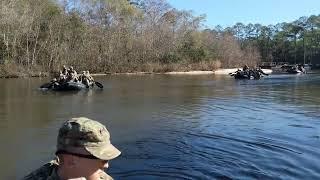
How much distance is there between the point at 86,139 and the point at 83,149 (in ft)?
0.19

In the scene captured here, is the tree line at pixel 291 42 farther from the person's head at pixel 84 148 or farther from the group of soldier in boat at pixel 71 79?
the person's head at pixel 84 148

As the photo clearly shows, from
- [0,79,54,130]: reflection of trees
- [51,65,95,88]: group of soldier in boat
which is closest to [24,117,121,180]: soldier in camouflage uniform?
[0,79,54,130]: reflection of trees

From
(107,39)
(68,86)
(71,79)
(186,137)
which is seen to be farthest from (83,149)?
(107,39)

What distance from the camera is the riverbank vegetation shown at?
55.0 m

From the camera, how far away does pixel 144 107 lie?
20641 mm

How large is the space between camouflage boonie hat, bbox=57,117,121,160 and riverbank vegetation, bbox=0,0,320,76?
5113 centimetres

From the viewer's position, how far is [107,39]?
65875mm

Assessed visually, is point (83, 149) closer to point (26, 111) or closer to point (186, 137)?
point (186, 137)

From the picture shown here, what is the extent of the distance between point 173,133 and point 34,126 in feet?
14.0

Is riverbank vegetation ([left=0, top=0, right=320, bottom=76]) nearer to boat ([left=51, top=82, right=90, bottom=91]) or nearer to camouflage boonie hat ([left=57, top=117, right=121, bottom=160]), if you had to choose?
boat ([left=51, top=82, right=90, bottom=91])

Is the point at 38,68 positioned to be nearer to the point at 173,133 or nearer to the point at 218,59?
the point at 218,59

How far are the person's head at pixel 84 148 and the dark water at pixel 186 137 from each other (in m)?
5.84

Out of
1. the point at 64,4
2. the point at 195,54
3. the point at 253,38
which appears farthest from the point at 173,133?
the point at 253,38

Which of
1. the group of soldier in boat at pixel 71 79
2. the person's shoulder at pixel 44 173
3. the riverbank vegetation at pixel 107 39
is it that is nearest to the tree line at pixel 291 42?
the riverbank vegetation at pixel 107 39
